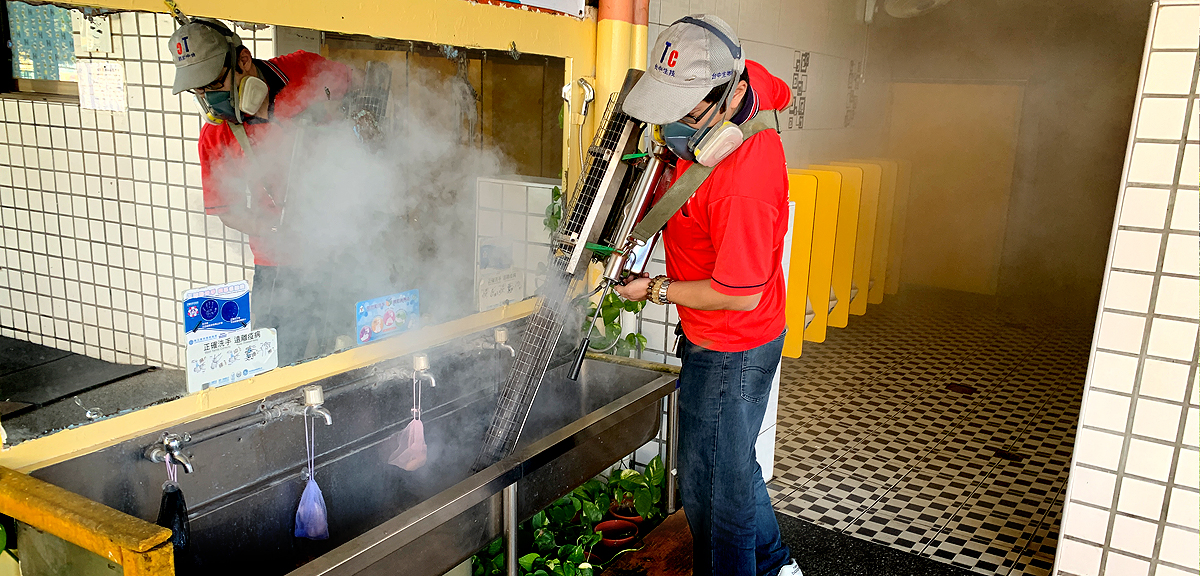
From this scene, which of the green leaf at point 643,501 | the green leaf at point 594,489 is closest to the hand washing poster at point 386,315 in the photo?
the green leaf at point 594,489

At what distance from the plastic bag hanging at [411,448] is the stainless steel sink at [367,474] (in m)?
0.03

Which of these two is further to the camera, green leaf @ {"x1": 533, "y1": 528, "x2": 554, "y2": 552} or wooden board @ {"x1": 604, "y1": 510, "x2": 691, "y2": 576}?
wooden board @ {"x1": 604, "y1": 510, "x2": 691, "y2": 576}

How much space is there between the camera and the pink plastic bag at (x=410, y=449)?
216 centimetres

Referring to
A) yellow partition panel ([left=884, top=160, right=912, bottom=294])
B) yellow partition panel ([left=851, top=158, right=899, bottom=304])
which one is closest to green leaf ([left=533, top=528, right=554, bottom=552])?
yellow partition panel ([left=851, top=158, right=899, bottom=304])

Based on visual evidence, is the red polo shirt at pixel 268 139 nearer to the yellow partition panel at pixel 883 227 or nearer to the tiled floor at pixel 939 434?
the tiled floor at pixel 939 434

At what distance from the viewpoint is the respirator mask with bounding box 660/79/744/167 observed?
6.32 ft

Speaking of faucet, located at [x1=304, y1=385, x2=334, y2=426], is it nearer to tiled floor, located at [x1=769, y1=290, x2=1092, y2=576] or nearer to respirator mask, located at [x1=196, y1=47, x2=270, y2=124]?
respirator mask, located at [x1=196, y1=47, x2=270, y2=124]

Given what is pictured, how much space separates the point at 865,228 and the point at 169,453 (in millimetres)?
4718

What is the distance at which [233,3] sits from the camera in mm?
1660

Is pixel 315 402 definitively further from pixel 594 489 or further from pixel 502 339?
pixel 594 489

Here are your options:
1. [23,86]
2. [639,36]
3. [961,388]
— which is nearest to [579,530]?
[639,36]

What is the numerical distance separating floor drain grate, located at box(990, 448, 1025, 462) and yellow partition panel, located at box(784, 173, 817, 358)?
100 centimetres

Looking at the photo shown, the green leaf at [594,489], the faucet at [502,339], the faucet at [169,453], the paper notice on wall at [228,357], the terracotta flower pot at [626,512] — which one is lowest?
the terracotta flower pot at [626,512]

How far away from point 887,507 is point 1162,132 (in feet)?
5.64
